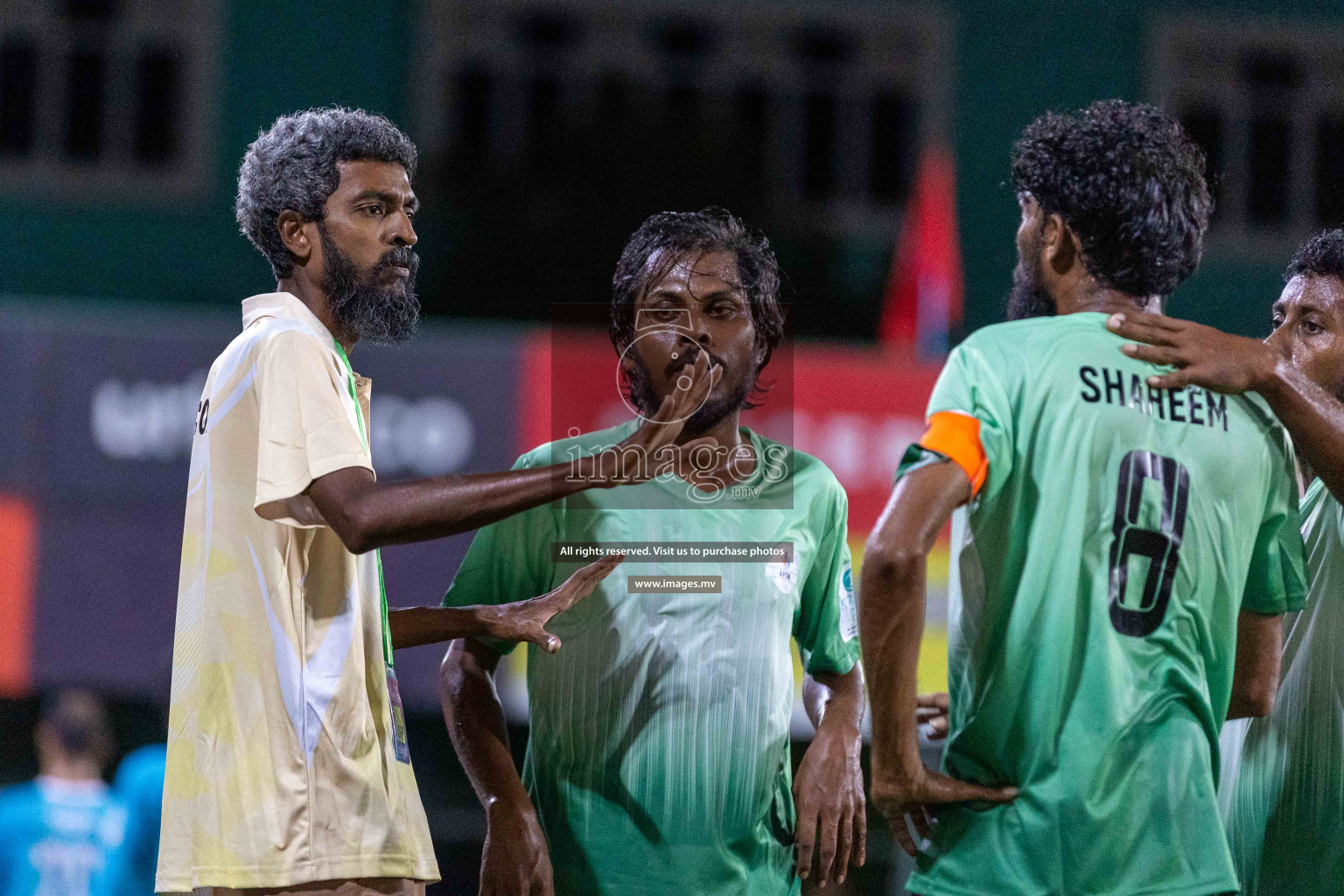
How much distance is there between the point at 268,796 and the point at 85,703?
5.22m

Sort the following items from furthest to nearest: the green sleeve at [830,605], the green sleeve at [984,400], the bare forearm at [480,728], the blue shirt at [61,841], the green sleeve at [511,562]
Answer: the blue shirt at [61,841]
the green sleeve at [830,605]
the green sleeve at [511,562]
the bare forearm at [480,728]
the green sleeve at [984,400]

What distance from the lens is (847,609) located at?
331 cm

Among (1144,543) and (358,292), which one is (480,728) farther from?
(1144,543)

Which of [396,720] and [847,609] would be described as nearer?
[396,720]

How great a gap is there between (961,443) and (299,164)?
1.43 metres

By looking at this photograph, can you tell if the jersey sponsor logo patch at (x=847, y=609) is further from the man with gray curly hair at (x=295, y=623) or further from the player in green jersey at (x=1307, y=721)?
the player in green jersey at (x=1307, y=721)

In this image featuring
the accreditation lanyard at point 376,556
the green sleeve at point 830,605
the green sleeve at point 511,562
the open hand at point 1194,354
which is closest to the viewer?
the open hand at point 1194,354

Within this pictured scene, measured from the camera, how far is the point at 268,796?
2.51 m

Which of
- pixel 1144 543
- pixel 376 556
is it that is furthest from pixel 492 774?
pixel 1144 543

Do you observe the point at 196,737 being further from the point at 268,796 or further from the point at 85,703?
the point at 85,703

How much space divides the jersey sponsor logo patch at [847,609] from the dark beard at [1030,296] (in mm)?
742

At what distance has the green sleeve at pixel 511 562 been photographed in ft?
10.4

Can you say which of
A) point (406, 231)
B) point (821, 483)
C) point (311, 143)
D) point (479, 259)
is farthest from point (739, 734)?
point (479, 259)

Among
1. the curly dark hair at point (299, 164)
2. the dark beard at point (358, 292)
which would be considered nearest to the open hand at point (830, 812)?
the dark beard at point (358, 292)
